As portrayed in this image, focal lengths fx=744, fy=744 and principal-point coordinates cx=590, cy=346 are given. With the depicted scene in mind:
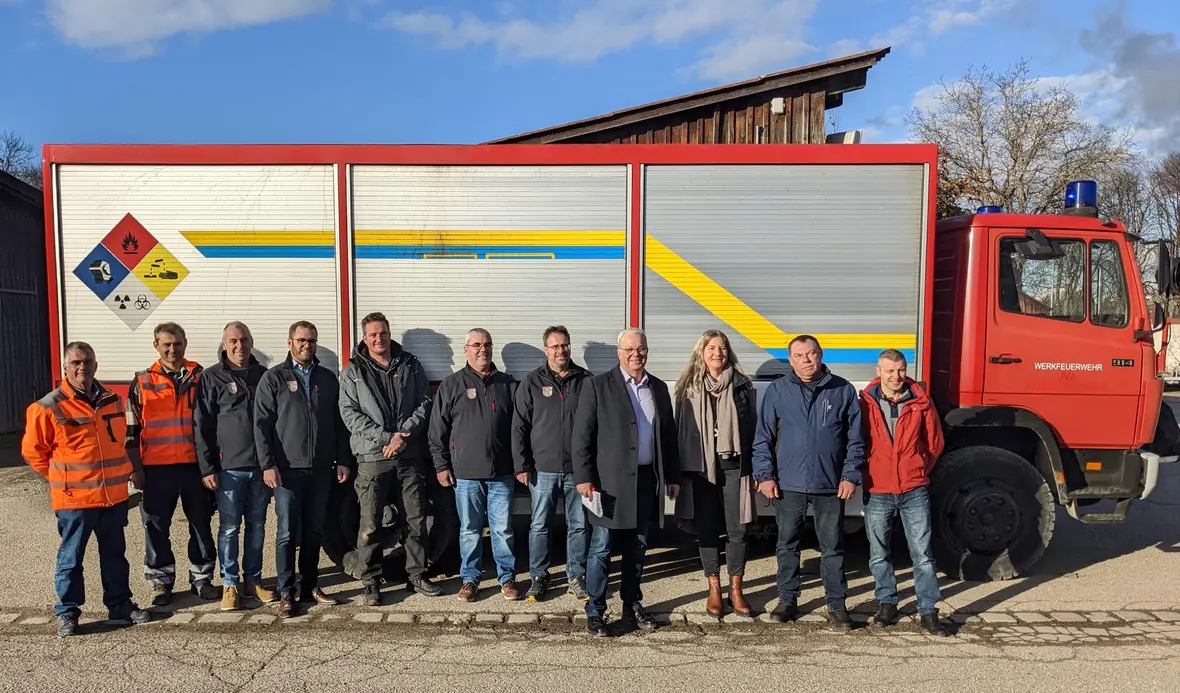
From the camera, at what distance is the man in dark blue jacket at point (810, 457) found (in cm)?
413

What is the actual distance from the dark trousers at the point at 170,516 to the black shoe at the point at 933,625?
428 centimetres

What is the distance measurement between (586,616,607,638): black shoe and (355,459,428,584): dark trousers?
122 centimetres

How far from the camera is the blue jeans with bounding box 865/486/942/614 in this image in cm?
422

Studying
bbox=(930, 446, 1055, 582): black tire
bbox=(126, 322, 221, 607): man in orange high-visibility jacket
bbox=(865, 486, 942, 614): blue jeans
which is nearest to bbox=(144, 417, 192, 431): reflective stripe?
bbox=(126, 322, 221, 607): man in orange high-visibility jacket

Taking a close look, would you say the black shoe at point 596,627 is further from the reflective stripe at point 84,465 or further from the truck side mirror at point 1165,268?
the truck side mirror at point 1165,268

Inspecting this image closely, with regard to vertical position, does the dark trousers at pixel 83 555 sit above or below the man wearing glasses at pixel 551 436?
below

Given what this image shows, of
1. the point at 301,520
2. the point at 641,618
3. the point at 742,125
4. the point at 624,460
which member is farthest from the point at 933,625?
the point at 742,125

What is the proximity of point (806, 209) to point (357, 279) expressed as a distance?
3.01 m

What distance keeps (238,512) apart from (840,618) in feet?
11.7

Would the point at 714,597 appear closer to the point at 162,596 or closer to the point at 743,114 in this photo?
the point at 162,596

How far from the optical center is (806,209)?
4.95 meters

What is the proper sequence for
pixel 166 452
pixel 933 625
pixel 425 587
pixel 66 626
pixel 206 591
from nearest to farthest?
pixel 66 626 → pixel 933 625 → pixel 166 452 → pixel 206 591 → pixel 425 587

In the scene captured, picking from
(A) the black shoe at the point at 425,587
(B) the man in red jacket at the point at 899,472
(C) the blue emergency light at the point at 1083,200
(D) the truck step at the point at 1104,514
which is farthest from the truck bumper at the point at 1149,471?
(A) the black shoe at the point at 425,587

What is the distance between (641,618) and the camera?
4.23 meters
